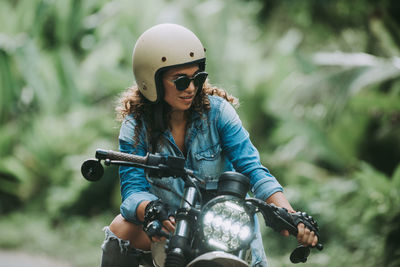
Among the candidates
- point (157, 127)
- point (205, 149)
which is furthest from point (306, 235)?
point (157, 127)

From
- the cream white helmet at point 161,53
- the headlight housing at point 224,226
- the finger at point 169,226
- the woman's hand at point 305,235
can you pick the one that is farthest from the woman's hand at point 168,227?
the cream white helmet at point 161,53

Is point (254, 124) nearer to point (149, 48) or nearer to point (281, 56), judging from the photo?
point (281, 56)

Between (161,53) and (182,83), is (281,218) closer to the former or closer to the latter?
(182,83)

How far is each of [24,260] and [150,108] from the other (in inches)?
183

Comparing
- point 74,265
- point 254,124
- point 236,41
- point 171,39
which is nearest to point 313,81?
point 254,124

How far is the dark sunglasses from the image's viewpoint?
2.38 metres

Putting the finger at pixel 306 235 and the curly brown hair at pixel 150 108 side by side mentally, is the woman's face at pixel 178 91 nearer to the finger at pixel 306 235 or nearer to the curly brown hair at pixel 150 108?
the curly brown hair at pixel 150 108

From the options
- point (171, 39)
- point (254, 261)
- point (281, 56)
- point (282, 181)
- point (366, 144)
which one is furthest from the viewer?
point (281, 56)

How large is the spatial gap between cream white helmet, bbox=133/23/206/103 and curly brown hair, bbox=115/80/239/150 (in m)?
0.12

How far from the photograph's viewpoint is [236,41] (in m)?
10.0

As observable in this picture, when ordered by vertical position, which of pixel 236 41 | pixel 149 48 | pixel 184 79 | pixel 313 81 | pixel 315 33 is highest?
pixel 315 33

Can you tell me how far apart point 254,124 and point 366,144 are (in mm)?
2146

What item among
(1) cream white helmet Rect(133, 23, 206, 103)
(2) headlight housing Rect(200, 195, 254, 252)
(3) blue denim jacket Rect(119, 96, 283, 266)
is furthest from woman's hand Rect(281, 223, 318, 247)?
(1) cream white helmet Rect(133, 23, 206, 103)

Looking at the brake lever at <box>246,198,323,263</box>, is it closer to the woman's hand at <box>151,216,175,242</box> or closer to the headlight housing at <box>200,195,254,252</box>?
the headlight housing at <box>200,195,254,252</box>
